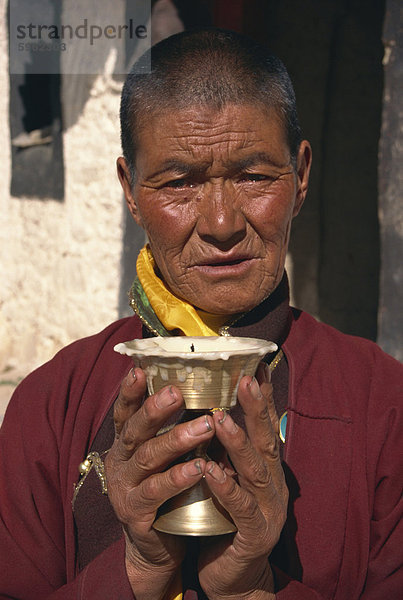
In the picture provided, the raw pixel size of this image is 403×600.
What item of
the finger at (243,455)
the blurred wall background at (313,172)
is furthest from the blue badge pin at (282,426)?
the blurred wall background at (313,172)

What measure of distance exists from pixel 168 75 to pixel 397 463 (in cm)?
117

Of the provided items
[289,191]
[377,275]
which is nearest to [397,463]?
[289,191]

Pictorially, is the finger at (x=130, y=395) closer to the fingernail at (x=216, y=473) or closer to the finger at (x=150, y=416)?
the finger at (x=150, y=416)

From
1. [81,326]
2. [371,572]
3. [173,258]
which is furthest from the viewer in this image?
[81,326]

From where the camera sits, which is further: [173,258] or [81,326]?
[81,326]

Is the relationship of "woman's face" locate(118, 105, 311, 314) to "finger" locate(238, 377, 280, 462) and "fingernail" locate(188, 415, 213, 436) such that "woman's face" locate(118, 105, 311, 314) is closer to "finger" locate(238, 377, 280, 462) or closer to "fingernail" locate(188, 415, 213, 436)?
"finger" locate(238, 377, 280, 462)

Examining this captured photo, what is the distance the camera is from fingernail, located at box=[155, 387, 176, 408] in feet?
4.83

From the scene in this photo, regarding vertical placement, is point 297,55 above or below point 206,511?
above

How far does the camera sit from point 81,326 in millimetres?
6984

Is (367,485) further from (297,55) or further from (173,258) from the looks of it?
(297,55)

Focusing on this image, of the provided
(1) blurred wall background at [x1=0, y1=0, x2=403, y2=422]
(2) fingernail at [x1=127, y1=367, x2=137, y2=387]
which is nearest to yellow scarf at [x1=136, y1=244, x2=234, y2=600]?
(2) fingernail at [x1=127, y1=367, x2=137, y2=387]

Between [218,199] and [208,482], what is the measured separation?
0.76 m

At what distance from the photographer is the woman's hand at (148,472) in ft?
4.85

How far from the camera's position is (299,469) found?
1.94m
